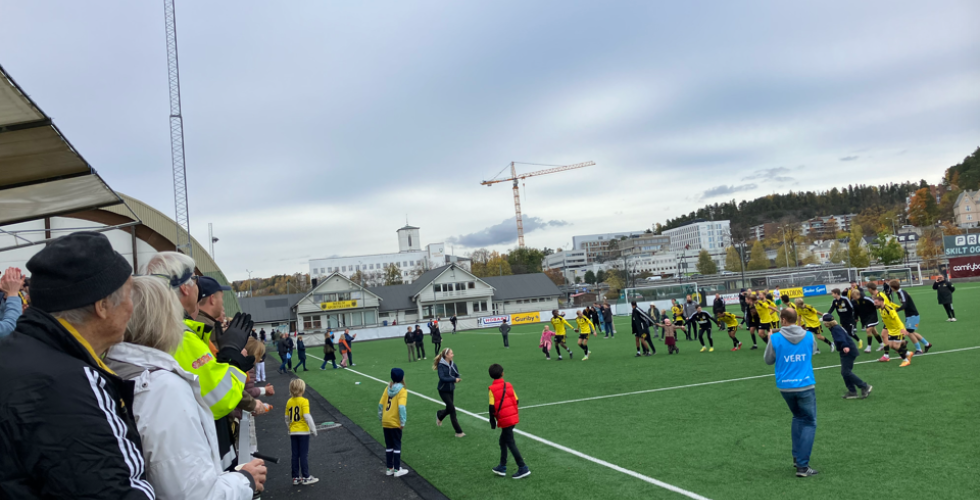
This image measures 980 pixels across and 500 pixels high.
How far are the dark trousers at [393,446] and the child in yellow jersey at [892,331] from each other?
451 inches

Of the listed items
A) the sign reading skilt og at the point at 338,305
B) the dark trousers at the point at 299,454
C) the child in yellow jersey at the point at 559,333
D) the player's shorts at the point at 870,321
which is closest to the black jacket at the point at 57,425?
the dark trousers at the point at 299,454

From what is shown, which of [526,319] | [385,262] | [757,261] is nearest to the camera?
[526,319]

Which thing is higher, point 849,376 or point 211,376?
point 211,376

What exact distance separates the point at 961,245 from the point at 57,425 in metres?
63.4

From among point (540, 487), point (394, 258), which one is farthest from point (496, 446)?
point (394, 258)

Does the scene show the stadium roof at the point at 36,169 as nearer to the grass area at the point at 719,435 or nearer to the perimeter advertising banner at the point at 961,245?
the grass area at the point at 719,435

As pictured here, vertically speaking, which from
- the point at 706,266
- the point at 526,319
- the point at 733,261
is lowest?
the point at 526,319

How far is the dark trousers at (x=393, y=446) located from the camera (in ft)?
26.4

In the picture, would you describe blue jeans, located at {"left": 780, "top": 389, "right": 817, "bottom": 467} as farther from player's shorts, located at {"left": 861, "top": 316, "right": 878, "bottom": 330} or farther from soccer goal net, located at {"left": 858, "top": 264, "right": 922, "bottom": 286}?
soccer goal net, located at {"left": 858, "top": 264, "right": 922, "bottom": 286}

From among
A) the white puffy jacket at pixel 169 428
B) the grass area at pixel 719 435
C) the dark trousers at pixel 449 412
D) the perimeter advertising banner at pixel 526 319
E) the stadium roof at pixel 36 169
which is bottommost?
the perimeter advertising banner at pixel 526 319

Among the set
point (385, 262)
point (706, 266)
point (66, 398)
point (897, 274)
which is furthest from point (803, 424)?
point (385, 262)

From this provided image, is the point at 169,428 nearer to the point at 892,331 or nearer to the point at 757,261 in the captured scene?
the point at 892,331

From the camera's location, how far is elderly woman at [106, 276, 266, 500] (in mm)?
1870

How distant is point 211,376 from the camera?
2.72 metres
